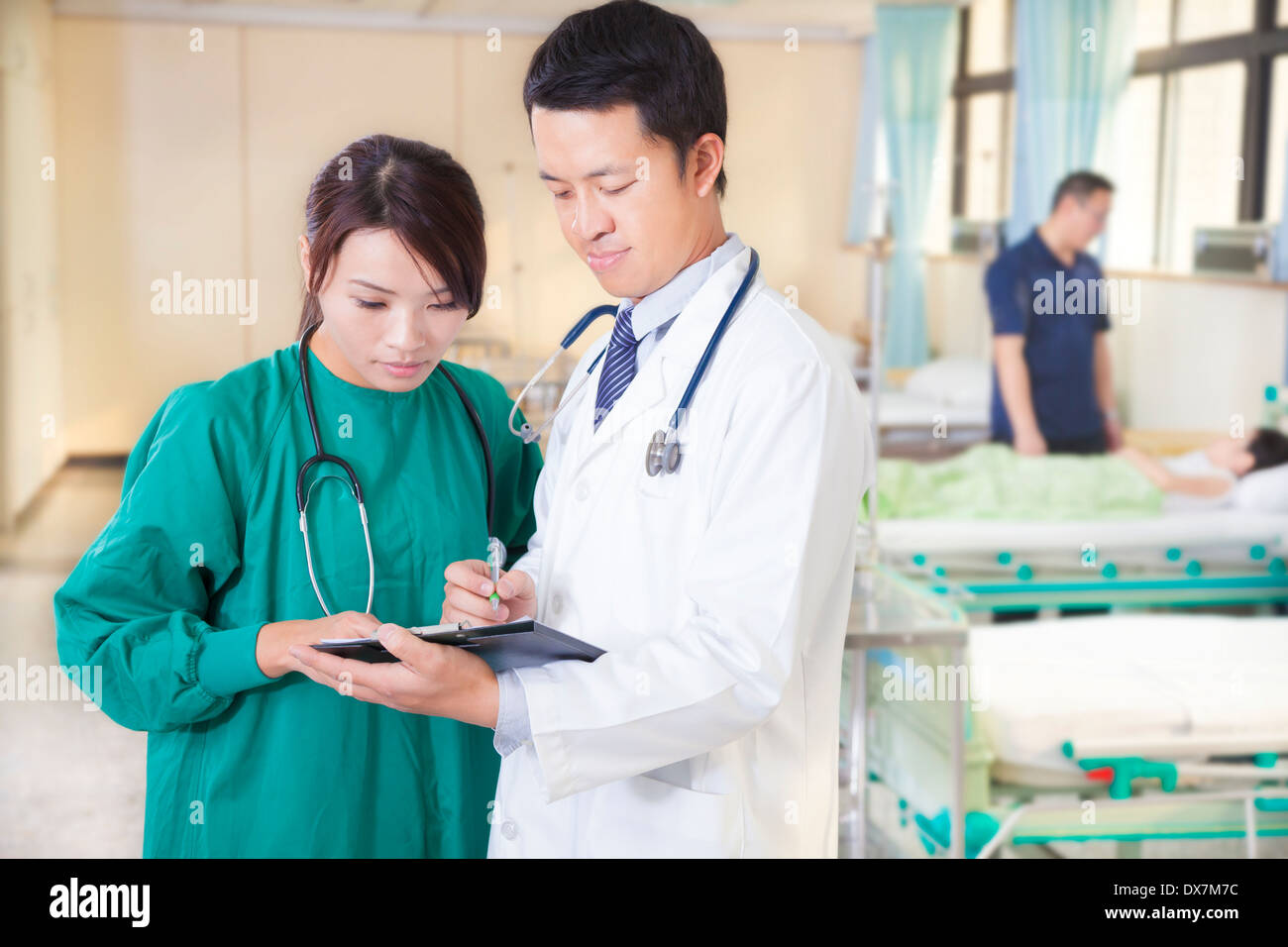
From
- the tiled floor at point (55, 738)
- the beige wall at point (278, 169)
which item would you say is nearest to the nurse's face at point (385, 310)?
the tiled floor at point (55, 738)

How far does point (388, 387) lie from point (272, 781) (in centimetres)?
39

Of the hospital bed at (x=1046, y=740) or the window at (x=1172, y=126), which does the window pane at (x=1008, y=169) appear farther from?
the hospital bed at (x=1046, y=740)

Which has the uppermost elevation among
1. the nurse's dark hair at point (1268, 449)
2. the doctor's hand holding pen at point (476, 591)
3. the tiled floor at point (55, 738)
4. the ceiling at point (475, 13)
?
the ceiling at point (475, 13)

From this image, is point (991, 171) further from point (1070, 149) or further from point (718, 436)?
point (718, 436)

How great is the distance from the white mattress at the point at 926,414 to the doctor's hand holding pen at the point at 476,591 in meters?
2.83

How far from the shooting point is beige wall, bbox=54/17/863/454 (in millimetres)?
3811

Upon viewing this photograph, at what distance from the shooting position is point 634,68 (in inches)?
38.9

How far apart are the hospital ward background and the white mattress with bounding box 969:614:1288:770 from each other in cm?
5

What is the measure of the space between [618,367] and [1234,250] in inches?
121

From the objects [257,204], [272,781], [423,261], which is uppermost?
[257,204]

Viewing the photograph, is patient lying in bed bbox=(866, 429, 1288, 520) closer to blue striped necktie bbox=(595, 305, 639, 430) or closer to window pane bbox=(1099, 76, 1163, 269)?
window pane bbox=(1099, 76, 1163, 269)

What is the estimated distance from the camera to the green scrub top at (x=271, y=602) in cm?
107
